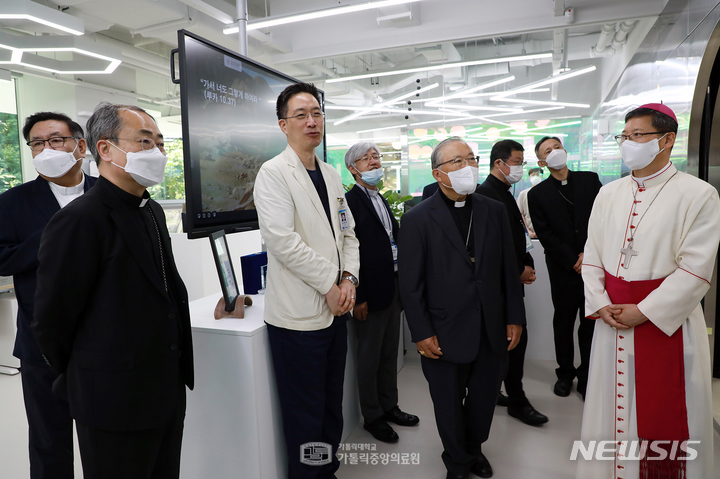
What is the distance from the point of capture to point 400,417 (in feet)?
9.64

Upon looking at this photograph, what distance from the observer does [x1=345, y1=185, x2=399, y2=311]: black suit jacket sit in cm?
267

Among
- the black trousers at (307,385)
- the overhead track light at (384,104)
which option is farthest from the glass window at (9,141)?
the black trousers at (307,385)

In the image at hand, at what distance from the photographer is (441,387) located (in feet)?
7.34

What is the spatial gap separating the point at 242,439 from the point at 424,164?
529cm

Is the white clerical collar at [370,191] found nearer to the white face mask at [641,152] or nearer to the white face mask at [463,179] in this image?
the white face mask at [463,179]

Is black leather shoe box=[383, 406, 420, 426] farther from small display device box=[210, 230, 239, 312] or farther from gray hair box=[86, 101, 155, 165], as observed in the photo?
gray hair box=[86, 101, 155, 165]

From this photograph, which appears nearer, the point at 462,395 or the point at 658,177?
the point at 658,177

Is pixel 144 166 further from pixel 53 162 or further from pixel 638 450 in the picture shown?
pixel 638 450

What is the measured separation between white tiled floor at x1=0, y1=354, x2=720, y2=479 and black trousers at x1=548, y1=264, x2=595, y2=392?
0.62 ft

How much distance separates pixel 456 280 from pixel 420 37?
5.12 meters

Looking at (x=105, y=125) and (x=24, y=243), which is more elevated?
(x=105, y=125)

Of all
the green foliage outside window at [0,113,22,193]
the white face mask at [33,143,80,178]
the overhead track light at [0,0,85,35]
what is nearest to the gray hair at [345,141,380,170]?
the white face mask at [33,143,80,178]

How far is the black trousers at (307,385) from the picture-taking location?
200 centimetres

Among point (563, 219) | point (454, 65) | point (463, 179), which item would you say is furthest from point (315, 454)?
point (454, 65)
